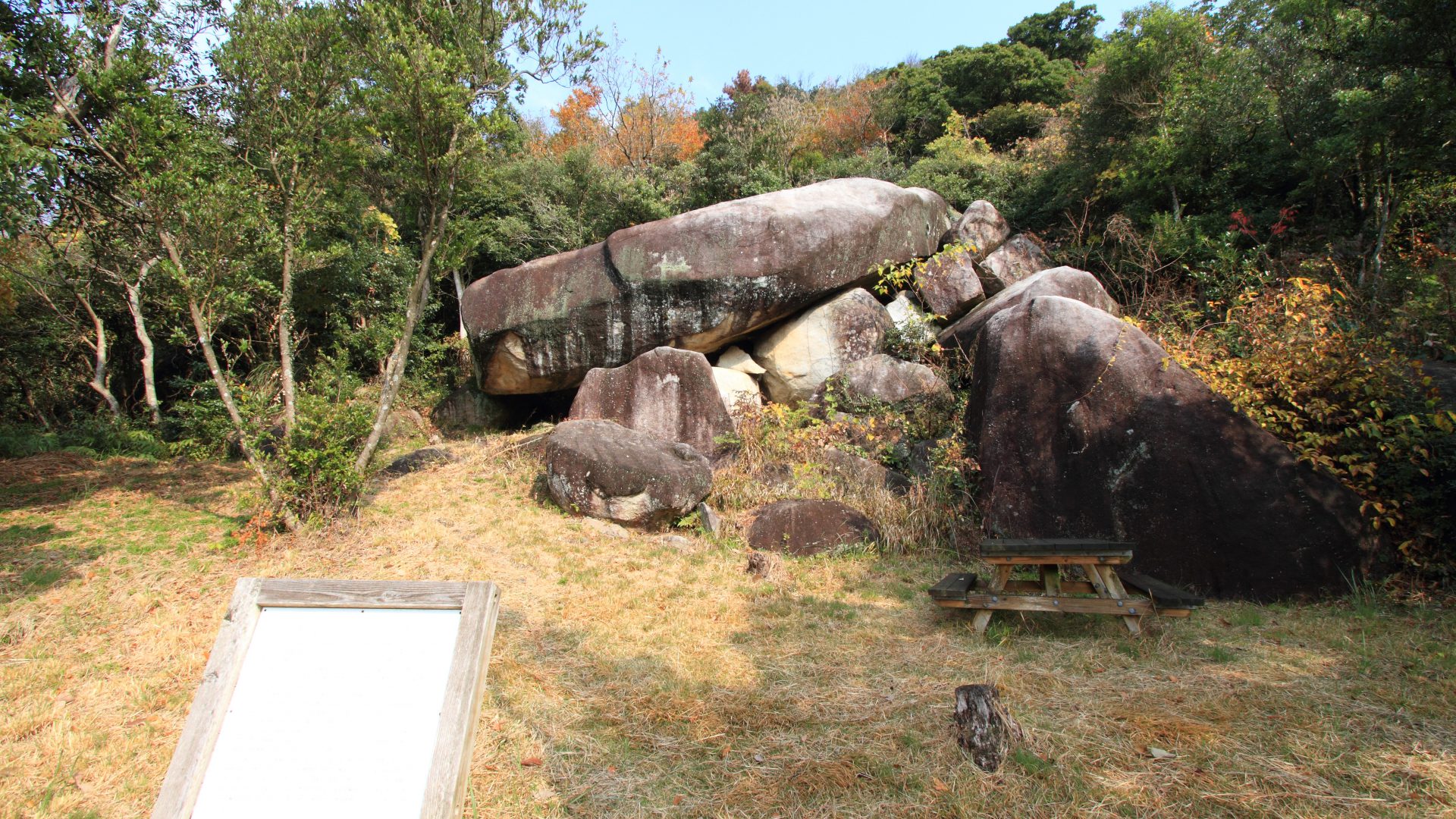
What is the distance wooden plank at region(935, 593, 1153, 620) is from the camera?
468 cm

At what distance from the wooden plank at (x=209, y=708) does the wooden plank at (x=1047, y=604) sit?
413cm

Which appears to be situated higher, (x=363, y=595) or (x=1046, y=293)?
(x=1046, y=293)

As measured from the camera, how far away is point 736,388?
10.6 m

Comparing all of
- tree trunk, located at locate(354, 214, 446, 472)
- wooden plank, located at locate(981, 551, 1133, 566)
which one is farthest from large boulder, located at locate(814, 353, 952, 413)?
tree trunk, located at locate(354, 214, 446, 472)

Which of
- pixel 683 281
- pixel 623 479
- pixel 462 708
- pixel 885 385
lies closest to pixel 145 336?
pixel 683 281

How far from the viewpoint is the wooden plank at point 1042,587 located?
16.8ft

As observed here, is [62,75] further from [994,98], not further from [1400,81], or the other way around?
[994,98]

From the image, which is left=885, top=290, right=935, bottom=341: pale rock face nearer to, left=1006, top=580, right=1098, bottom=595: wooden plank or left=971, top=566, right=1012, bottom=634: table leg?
left=1006, top=580, right=1098, bottom=595: wooden plank

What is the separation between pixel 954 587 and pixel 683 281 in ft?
20.6

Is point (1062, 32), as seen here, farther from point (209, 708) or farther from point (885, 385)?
point (209, 708)

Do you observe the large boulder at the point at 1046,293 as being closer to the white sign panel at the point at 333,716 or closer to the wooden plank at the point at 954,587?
the wooden plank at the point at 954,587

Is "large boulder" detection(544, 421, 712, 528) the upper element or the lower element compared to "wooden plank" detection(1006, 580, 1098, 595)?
upper

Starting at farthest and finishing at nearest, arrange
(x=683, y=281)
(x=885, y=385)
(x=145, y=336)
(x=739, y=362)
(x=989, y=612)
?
(x=739, y=362), (x=145, y=336), (x=683, y=281), (x=885, y=385), (x=989, y=612)

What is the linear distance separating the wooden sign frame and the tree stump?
2.27 metres
